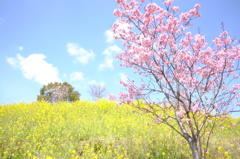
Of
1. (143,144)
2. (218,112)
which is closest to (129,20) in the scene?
(218,112)

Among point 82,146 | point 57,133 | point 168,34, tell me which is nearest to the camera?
point 168,34

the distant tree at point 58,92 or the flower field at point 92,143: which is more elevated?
the distant tree at point 58,92

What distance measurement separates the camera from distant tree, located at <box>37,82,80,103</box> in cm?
3475

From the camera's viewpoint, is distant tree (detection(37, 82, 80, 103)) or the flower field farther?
distant tree (detection(37, 82, 80, 103))

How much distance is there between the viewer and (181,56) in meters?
5.19

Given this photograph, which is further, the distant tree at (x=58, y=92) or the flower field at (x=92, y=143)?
the distant tree at (x=58, y=92)

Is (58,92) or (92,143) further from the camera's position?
(58,92)

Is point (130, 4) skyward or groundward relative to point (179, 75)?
skyward

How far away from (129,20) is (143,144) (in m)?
4.46

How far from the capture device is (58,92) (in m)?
34.8

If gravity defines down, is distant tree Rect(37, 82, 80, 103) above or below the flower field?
above

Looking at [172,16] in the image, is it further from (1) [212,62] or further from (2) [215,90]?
(2) [215,90]

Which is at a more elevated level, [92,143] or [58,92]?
[58,92]

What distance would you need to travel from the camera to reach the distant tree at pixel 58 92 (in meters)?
34.8
